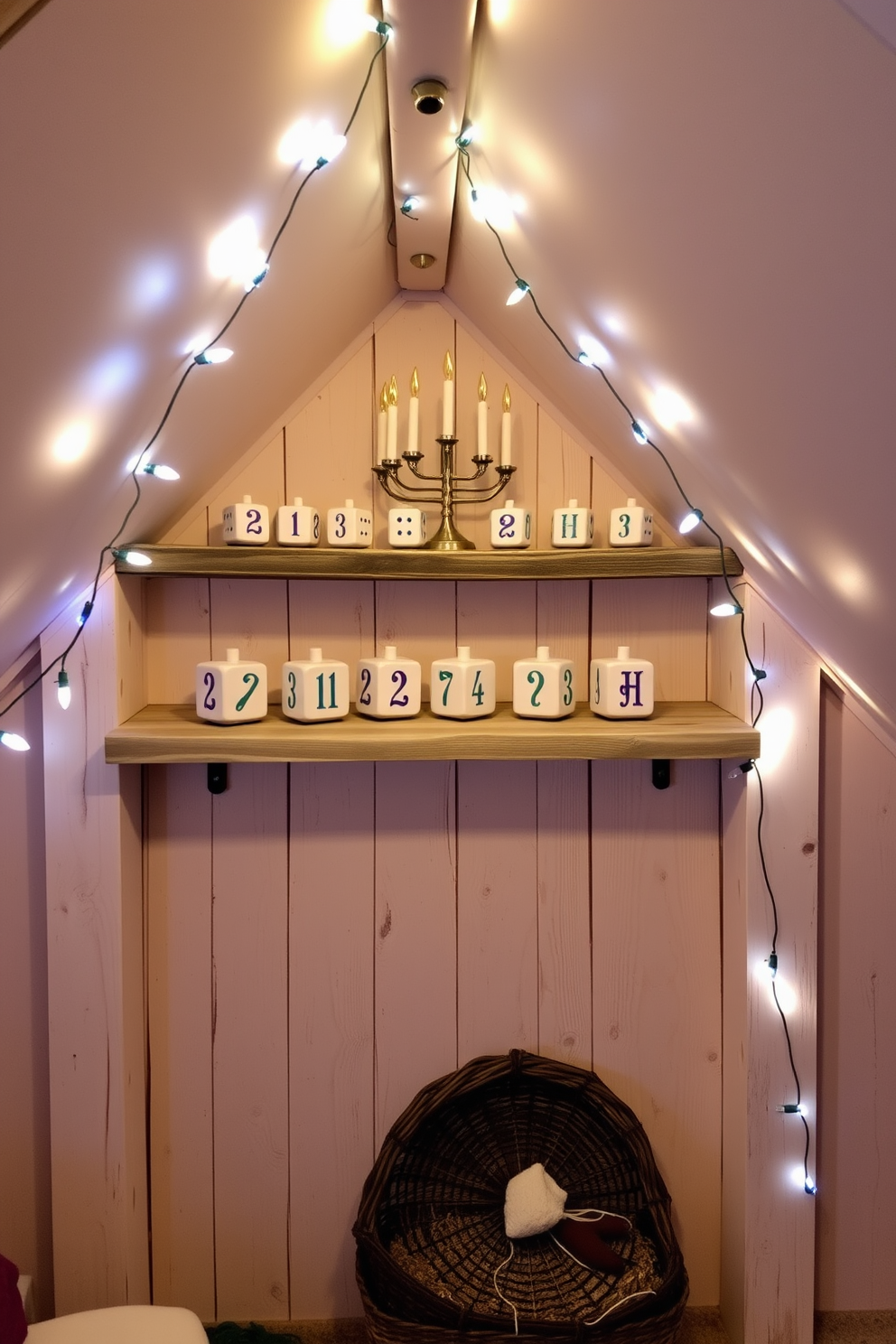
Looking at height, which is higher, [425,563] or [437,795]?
[425,563]

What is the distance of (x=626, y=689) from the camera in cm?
150

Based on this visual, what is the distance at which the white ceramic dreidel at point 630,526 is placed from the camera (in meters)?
1.56

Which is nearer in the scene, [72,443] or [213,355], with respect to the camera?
[72,443]

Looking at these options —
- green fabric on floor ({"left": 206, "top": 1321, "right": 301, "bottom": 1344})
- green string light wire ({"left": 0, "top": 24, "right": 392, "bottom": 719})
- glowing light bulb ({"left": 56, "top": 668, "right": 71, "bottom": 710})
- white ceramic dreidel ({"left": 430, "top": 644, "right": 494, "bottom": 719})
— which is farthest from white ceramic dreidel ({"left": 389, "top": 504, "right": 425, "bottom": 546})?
green fabric on floor ({"left": 206, "top": 1321, "right": 301, "bottom": 1344})

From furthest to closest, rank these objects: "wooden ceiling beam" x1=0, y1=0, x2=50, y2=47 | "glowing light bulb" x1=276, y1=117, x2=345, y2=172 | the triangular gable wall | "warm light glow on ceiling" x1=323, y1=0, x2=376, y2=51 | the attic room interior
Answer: the triangular gable wall → the attic room interior → "glowing light bulb" x1=276, y1=117, x2=345, y2=172 → "warm light glow on ceiling" x1=323, y1=0, x2=376, y2=51 → "wooden ceiling beam" x1=0, y1=0, x2=50, y2=47

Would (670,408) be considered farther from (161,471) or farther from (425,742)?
(161,471)

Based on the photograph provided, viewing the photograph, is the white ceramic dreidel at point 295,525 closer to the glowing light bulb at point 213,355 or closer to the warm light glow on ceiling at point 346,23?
the glowing light bulb at point 213,355

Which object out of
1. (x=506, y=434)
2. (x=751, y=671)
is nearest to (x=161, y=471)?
(x=506, y=434)

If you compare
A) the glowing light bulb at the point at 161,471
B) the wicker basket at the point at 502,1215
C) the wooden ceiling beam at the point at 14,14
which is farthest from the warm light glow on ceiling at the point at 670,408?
the wicker basket at the point at 502,1215

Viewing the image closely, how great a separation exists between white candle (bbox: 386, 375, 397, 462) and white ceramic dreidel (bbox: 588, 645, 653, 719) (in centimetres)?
53

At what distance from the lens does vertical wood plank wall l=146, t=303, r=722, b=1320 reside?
1.67m

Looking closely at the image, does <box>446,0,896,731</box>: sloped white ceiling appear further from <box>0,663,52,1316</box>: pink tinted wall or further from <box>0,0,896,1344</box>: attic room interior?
<box>0,663,52,1316</box>: pink tinted wall

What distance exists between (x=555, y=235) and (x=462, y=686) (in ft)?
2.29

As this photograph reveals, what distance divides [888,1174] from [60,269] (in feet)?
6.40
